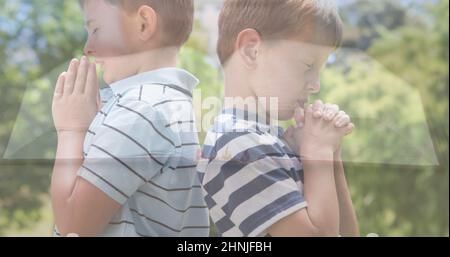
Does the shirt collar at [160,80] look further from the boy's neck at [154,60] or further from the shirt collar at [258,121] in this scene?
the shirt collar at [258,121]

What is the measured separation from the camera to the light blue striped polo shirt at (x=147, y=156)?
1.65m

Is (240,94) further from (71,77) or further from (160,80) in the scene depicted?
(71,77)

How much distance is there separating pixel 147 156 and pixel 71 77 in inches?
10.8

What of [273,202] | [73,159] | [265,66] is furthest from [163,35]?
[273,202]

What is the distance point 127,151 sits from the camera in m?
1.66

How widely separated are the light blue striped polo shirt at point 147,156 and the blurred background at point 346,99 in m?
0.11

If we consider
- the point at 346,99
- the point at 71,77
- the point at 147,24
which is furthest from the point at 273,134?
the point at 71,77

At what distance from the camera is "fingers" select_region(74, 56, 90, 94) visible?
1690mm

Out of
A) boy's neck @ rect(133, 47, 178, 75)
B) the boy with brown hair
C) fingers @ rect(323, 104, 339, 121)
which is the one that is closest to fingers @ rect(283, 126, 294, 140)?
the boy with brown hair
